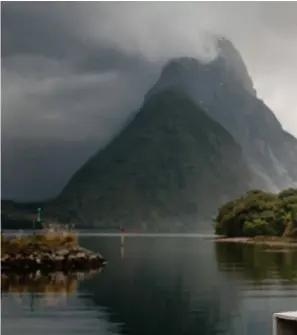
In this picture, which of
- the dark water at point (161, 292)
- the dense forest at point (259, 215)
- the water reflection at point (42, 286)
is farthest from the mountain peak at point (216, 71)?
the water reflection at point (42, 286)

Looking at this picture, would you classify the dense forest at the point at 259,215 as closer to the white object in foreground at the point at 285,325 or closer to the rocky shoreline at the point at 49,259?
the rocky shoreline at the point at 49,259

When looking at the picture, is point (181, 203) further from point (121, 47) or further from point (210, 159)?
point (121, 47)

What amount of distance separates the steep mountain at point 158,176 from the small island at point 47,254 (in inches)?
6.2

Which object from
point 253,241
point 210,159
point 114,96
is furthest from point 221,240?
point 114,96

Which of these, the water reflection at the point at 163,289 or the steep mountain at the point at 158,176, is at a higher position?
the steep mountain at the point at 158,176

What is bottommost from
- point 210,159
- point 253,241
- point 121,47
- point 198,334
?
point 198,334

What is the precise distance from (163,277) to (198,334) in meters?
0.37

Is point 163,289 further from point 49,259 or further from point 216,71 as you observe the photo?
point 216,71

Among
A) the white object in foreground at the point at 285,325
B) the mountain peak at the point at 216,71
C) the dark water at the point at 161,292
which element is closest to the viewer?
the white object in foreground at the point at 285,325

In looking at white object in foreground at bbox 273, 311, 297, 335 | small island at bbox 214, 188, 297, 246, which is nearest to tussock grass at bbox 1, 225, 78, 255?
small island at bbox 214, 188, 297, 246

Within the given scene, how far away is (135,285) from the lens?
3.80 meters

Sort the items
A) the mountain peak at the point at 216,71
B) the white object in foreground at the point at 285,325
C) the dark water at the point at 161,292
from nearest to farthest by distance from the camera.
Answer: the white object in foreground at the point at 285,325 → the dark water at the point at 161,292 → the mountain peak at the point at 216,71

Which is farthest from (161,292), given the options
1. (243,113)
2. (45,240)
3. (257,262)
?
(243,113)

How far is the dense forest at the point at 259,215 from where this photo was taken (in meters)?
3.93
